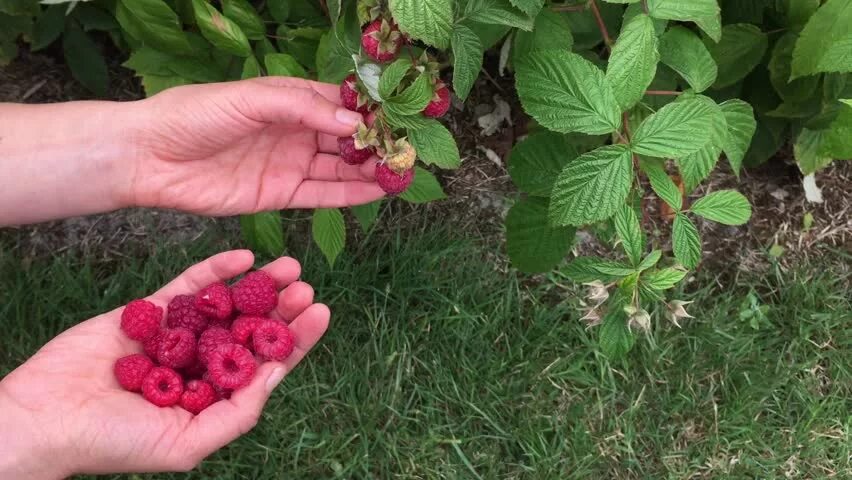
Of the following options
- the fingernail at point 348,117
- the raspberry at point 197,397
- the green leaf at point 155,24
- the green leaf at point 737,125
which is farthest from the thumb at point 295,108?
the green leaf at point 737,125

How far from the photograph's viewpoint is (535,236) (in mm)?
1570

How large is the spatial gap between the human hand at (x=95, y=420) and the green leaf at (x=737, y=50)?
1.02 m

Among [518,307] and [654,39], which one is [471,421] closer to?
[518,307]

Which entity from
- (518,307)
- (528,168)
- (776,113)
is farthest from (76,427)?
(776,113)

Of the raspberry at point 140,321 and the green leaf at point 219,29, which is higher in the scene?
the green leaf at point 219,29

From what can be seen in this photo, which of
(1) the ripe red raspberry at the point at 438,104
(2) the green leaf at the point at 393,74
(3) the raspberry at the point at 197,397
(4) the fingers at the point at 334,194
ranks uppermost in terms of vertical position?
(2) the green leaf at the point at 393,74

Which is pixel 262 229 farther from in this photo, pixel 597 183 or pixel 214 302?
pixel 597 183

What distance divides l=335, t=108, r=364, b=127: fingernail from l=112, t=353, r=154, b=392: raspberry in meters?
0.67

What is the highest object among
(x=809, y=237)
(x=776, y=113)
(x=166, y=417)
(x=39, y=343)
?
(x=776, y=113)

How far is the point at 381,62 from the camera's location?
1.14 metres

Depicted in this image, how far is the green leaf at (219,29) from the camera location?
144 cm

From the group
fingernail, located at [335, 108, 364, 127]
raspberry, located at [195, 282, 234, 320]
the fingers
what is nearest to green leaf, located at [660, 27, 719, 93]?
fingernail, located at [335, 108, 364, 127]

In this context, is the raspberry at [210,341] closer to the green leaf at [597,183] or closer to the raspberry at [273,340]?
the raspberry at [273,340]

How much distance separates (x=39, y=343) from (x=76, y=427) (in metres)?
0.78
